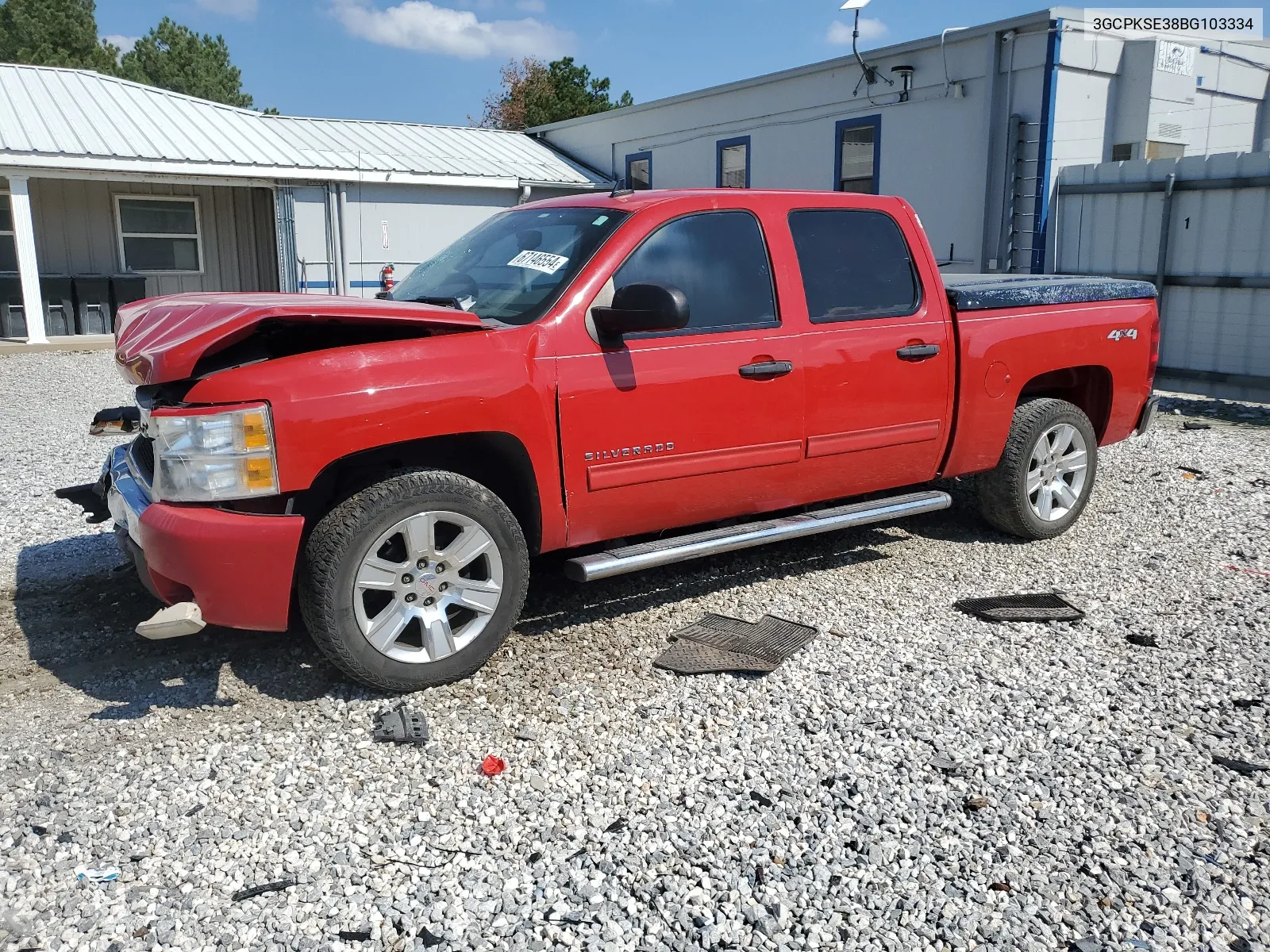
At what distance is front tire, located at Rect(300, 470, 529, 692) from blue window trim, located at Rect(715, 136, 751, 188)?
1487 centimetres

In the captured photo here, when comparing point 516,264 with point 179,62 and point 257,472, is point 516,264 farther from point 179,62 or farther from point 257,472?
point 179,62

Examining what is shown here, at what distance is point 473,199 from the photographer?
21.4m

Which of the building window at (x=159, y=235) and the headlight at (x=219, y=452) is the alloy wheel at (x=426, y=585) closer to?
the headlight at (x=219, y=452)

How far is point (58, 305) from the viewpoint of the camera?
18.1m

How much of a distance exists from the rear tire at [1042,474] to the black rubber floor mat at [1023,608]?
848 mm

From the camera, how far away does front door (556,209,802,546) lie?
13.9ft

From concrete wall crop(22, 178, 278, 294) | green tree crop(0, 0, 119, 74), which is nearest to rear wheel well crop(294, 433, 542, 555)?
concrete wall crop(22, 178, 278, 294)

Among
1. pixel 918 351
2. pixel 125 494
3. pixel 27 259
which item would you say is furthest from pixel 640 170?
pixel 125 494

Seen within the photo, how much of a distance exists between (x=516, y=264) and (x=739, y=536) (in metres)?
1.57

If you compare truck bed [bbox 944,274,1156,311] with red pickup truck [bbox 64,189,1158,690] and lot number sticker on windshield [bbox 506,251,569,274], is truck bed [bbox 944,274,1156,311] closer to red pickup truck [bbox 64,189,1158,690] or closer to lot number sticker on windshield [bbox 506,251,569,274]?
red pickup truck [bbox 64,189,1158,690]

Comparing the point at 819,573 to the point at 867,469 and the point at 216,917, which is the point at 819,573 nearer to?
the point at 867,469

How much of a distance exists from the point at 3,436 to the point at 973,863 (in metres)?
9.20

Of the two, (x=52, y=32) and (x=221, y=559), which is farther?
(x=52, y=32)

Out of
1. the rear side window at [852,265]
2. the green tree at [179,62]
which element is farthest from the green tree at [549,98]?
the rear side window at [852,265]
